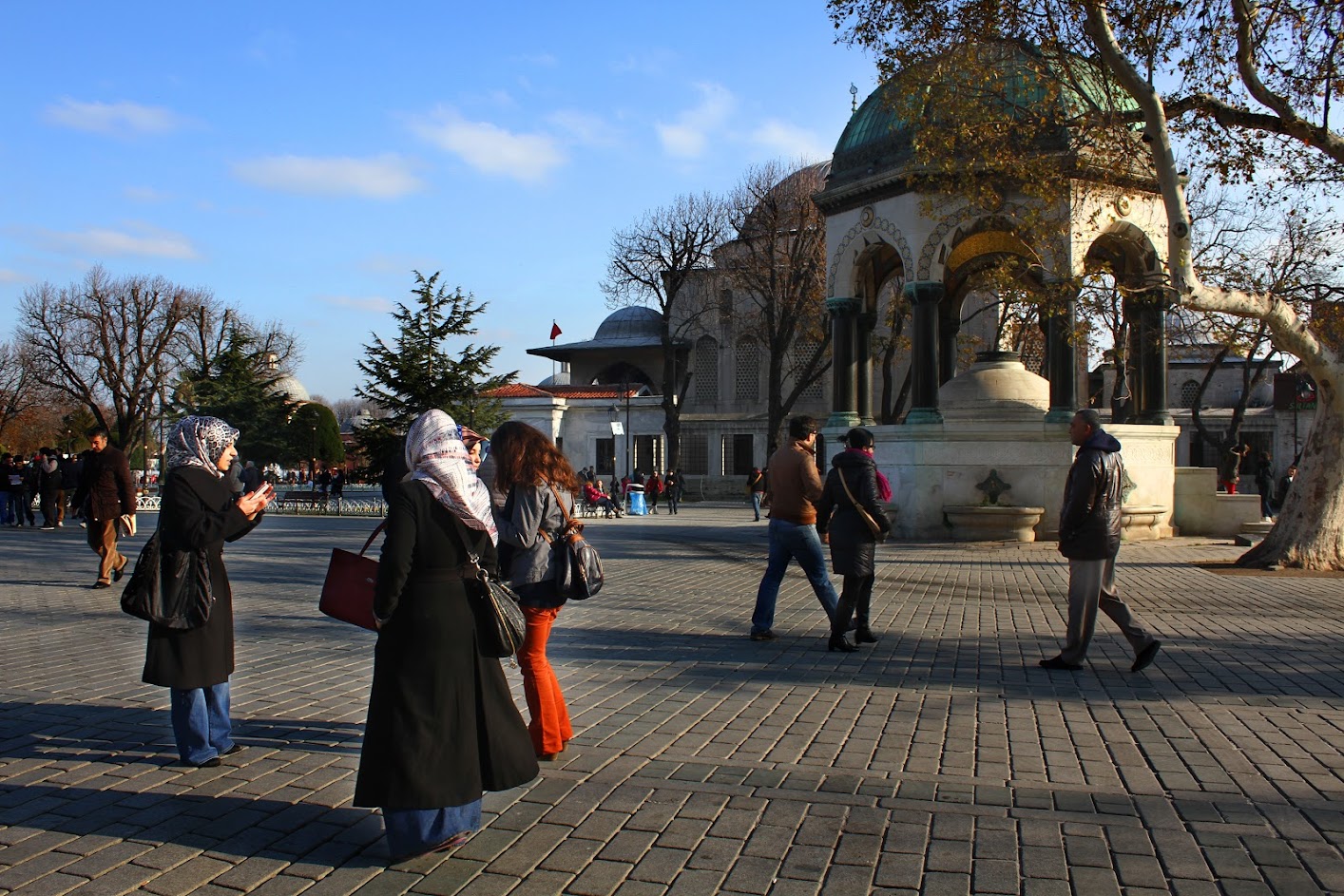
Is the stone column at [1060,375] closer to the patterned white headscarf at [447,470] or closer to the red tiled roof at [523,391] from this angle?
the patterned white headscarf at [447,470]

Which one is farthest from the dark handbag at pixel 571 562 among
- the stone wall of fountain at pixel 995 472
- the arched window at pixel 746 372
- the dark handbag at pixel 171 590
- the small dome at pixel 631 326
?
the small dome at pixel 631 326

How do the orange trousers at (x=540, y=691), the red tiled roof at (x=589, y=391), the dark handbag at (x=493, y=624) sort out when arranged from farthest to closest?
the red tiled roof at (x=589, y=391) < the orange trousers at (x=540, y=691) < the dark handbag at (x=493, y=624)

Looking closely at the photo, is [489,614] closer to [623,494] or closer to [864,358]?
[864,358]

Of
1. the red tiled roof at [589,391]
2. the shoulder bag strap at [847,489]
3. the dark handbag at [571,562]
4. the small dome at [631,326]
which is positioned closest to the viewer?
the dark handbag at [571,562]

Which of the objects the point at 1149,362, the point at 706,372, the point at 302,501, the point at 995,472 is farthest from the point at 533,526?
the point at 706,372

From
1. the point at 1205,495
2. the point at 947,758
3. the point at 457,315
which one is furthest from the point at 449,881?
the point at 457,315

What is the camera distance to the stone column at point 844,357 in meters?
23.0

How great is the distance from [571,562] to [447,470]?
1334mm

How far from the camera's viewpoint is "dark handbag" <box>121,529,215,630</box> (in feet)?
16.9

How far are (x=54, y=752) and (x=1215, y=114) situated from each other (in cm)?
1400

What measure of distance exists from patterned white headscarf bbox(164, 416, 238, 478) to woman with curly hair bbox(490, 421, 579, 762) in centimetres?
128

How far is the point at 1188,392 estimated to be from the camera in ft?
187

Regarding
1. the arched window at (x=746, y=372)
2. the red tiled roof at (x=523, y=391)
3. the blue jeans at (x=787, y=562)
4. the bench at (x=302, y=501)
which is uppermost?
the arched window at (x=746, y=372)

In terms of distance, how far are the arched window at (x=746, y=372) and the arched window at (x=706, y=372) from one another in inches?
44.3
